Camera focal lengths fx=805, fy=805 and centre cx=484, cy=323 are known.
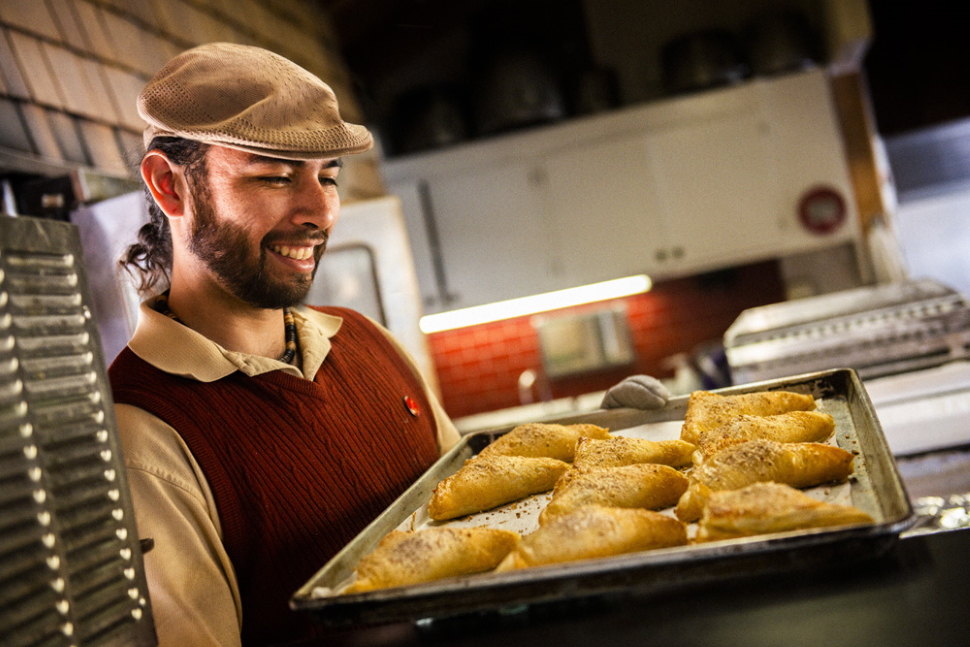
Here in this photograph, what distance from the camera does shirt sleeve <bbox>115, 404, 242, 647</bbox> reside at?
3.52 feet

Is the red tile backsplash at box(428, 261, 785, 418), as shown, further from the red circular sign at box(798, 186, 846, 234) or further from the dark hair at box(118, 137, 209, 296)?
the dark hair at box(118, 137, 209, 296)

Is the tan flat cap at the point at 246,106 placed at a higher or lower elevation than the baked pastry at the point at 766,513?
higher

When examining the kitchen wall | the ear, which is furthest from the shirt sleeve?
the kitchen wall

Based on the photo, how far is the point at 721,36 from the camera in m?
4.42

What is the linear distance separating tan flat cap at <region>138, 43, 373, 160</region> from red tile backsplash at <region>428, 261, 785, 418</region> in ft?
13.3

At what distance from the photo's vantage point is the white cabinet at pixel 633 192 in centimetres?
453

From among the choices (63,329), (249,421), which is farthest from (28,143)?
(63,329)

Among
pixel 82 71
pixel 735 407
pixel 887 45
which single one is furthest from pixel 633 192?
pixel 735 407

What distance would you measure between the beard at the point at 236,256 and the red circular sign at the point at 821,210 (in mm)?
3837

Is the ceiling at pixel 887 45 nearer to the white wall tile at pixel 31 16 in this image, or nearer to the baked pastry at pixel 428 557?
the white wall tile at pixel 31 16

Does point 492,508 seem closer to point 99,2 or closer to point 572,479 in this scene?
point 572,479

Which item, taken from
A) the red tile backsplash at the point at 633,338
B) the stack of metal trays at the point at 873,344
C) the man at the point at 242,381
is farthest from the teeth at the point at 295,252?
the red tile backsplash at the point at 633,338

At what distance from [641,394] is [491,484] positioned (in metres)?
0.43

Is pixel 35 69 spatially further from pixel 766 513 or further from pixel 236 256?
pixel 766 513
